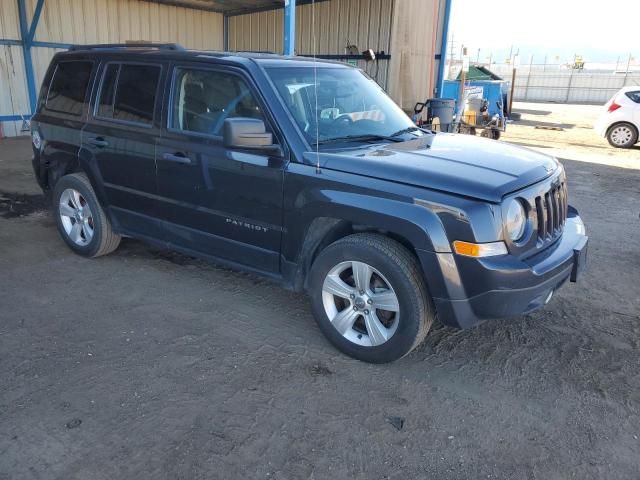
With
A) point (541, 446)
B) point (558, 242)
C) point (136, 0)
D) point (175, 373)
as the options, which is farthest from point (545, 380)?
point (136, 0)

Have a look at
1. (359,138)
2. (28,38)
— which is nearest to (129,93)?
(359,138)

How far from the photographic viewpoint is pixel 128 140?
4.32 m

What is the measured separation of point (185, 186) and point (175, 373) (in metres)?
1.46

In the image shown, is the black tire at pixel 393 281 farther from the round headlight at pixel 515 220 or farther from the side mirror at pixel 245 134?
the side mirror at pixel 245 134

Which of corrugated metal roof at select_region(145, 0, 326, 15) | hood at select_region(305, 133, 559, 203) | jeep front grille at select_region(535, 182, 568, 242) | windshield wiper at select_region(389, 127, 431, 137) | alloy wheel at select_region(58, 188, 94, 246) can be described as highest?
corrugated metal roof at select_region(145, 0, 326, 15)

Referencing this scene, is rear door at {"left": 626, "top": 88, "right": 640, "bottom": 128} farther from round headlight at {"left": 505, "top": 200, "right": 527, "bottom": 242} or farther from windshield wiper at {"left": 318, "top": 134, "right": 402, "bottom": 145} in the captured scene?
round headlight at {"left": 505, "top": 200, "right": 527, "bottom": 242}

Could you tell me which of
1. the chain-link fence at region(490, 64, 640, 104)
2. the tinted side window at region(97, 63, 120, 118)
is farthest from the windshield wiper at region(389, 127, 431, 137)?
the chain-link fence at region(490, 64, 640, 104)

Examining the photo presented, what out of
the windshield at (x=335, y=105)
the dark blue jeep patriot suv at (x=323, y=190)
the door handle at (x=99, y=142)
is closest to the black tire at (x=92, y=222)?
the dark blue jeep patriot suv at (x=323, y=190)

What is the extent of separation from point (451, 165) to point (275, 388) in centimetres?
168

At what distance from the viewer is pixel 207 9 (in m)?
16.5

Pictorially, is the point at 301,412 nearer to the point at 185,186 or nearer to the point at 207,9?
the point at 185,186

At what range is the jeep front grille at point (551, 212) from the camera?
3.20 meters

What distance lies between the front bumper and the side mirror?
4.04ft

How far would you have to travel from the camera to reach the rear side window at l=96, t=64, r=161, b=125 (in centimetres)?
419
